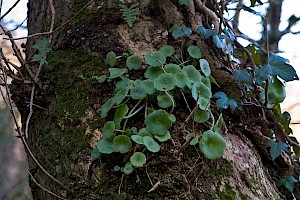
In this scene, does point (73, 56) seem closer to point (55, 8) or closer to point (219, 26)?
point (55, 8)

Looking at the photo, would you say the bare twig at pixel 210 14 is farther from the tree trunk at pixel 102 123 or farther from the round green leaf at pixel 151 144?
the round green leaf at pixel 151 144

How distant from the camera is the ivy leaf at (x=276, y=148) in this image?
1.34 metres

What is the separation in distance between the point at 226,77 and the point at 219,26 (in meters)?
0.22

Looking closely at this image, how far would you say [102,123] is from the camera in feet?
3.70

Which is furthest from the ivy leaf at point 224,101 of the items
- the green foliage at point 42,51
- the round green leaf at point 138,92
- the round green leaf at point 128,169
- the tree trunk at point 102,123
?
the green foliage at point 42,51

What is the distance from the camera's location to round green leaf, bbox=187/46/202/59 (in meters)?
1.24

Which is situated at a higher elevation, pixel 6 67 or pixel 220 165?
pixel 6 67

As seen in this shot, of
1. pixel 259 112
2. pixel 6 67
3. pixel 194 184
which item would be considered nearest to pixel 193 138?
pixel 194 184

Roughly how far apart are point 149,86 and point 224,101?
0.28 metres

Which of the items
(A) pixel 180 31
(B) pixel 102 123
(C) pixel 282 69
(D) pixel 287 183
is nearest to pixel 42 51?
(B) pixel 102 123

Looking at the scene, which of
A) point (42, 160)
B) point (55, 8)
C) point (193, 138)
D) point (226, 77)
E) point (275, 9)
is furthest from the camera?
point (275, 9)

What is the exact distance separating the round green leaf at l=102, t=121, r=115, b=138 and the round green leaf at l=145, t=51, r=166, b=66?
0.22 metres

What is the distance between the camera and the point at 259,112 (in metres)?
1.42

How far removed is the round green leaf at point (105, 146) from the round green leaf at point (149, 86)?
0.18 meters
